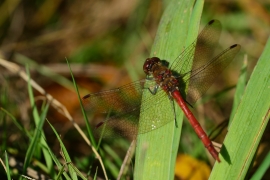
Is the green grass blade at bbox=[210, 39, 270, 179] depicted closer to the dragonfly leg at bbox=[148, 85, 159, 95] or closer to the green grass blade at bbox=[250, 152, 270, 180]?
the green grass blade at bbox=[250, 152, 270, 180]

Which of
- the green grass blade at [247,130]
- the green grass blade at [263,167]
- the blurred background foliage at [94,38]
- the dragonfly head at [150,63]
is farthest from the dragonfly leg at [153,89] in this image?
the blurred background foliage at [94,38]

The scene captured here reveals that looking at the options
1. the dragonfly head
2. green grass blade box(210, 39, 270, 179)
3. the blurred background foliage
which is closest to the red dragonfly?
the dragonfly head

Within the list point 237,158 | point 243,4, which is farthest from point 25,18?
point 237,158

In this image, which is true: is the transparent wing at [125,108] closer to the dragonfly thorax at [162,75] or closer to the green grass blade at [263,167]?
the dragonfly thorax at [162,75]

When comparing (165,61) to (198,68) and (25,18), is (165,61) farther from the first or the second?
(25,18)

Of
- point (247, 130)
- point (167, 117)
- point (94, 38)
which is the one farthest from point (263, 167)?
point (94, 38)

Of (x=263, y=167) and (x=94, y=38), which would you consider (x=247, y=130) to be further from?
(x=94, y=38)

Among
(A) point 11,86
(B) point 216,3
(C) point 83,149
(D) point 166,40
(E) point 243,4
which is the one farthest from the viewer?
(B) point 216,3
